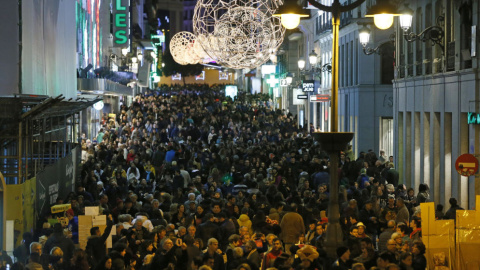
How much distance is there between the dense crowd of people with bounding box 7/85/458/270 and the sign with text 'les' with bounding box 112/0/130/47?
2294 centimetres

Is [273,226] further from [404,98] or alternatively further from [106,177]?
[404,98]

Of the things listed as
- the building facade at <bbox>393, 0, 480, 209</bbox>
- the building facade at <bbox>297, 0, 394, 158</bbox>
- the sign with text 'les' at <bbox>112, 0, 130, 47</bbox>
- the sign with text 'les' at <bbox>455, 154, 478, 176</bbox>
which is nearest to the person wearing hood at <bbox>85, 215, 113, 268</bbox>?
the sign with text 'les' at <bbox>455, 154, 478, 176</bbox>

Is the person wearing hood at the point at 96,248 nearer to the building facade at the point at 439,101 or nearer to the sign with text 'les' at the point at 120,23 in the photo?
the building facade at the point at 439,101

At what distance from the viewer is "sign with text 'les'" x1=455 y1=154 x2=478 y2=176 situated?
61.3 feet

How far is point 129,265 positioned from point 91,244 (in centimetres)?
142

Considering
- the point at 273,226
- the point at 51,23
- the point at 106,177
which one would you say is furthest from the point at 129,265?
the point at 51,23

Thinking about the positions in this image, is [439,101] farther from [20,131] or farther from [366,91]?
[366,91]

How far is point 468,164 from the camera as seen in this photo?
1875 centimetres

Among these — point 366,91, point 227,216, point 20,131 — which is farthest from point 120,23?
point 227,216

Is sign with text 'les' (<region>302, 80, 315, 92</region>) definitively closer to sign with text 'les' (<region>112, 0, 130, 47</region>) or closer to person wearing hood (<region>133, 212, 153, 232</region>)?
sign with text 'les' (<region>112, 0, 130, 47</region>)

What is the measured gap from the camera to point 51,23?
88.9ft

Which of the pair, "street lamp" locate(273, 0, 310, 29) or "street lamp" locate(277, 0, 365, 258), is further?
"street lamp" locate(273, 0, 310, 29)

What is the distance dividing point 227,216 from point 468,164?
15.5 feet

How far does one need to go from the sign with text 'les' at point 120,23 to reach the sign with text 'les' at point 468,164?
37048 millimetres
